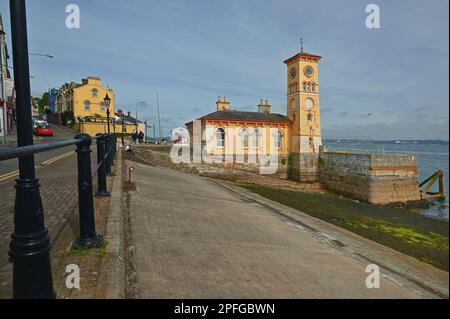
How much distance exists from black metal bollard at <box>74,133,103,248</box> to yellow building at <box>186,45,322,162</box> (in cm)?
2604

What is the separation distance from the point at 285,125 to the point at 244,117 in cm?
510

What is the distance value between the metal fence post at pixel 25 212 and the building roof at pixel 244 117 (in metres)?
27.2

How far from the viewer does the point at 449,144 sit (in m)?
1.71

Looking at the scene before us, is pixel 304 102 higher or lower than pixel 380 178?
higher

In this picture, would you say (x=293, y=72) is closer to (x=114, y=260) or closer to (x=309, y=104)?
(x=309, y=104)

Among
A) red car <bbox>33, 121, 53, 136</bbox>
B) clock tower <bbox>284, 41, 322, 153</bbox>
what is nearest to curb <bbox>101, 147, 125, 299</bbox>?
clock tower <bbox>284, 41, 322, 153</bbox>

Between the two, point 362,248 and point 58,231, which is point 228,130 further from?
point 58,231

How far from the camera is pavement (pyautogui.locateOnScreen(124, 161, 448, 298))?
3551 mm

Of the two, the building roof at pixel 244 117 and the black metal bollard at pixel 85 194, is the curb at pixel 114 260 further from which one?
the building roof at pixel 244 117

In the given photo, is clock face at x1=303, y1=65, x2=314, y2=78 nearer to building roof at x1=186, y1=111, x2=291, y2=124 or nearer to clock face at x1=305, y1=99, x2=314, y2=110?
clock face at x1=305, y1=99, x2=314, y2=110

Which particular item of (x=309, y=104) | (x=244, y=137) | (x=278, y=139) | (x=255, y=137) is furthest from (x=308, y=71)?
(x=244, y=137)

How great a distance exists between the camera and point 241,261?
4.47 metres

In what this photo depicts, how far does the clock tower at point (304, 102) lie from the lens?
103 feet

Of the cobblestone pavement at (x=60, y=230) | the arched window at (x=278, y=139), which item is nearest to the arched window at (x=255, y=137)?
the arched window at (x=278, y=139)
